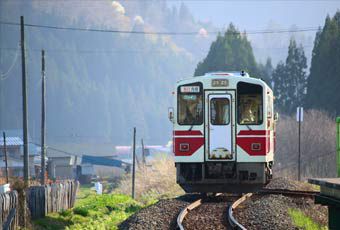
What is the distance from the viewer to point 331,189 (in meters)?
12.8

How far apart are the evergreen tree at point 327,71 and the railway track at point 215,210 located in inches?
1419

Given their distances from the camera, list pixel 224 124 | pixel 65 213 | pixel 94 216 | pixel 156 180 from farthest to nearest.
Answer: pixel 156 180
pixel 65 213
pixel 94 216
pixel 224 124

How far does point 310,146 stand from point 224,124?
113 feet

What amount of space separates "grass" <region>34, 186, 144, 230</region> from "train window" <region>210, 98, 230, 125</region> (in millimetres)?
3368

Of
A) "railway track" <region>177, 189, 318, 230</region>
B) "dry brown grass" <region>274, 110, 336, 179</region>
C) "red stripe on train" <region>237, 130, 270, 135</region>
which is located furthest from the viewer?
"dry brown grass" <region>274, 110, 336, 179</region>

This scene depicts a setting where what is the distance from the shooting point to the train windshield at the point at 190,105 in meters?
22.8

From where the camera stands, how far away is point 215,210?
20.3 m

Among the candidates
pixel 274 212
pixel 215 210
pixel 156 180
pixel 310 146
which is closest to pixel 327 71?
pixel 310 146

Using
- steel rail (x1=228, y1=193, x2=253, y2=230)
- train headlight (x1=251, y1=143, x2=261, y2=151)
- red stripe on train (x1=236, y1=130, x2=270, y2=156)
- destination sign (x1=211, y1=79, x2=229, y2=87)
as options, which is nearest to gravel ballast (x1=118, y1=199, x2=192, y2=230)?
steel rail (x1=228, y1=193, x2=253, y2=230)

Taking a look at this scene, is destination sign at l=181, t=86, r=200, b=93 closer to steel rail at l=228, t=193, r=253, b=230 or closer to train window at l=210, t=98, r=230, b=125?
train window at l=210, t=98, r=230, b=125

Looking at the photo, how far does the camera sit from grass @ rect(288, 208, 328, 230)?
16.7 metres

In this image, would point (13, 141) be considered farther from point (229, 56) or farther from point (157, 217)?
point (157, 217)

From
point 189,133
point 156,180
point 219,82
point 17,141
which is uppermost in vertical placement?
point 219,82

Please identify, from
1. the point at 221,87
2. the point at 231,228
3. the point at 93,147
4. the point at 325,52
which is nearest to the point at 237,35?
the point at 325,52
